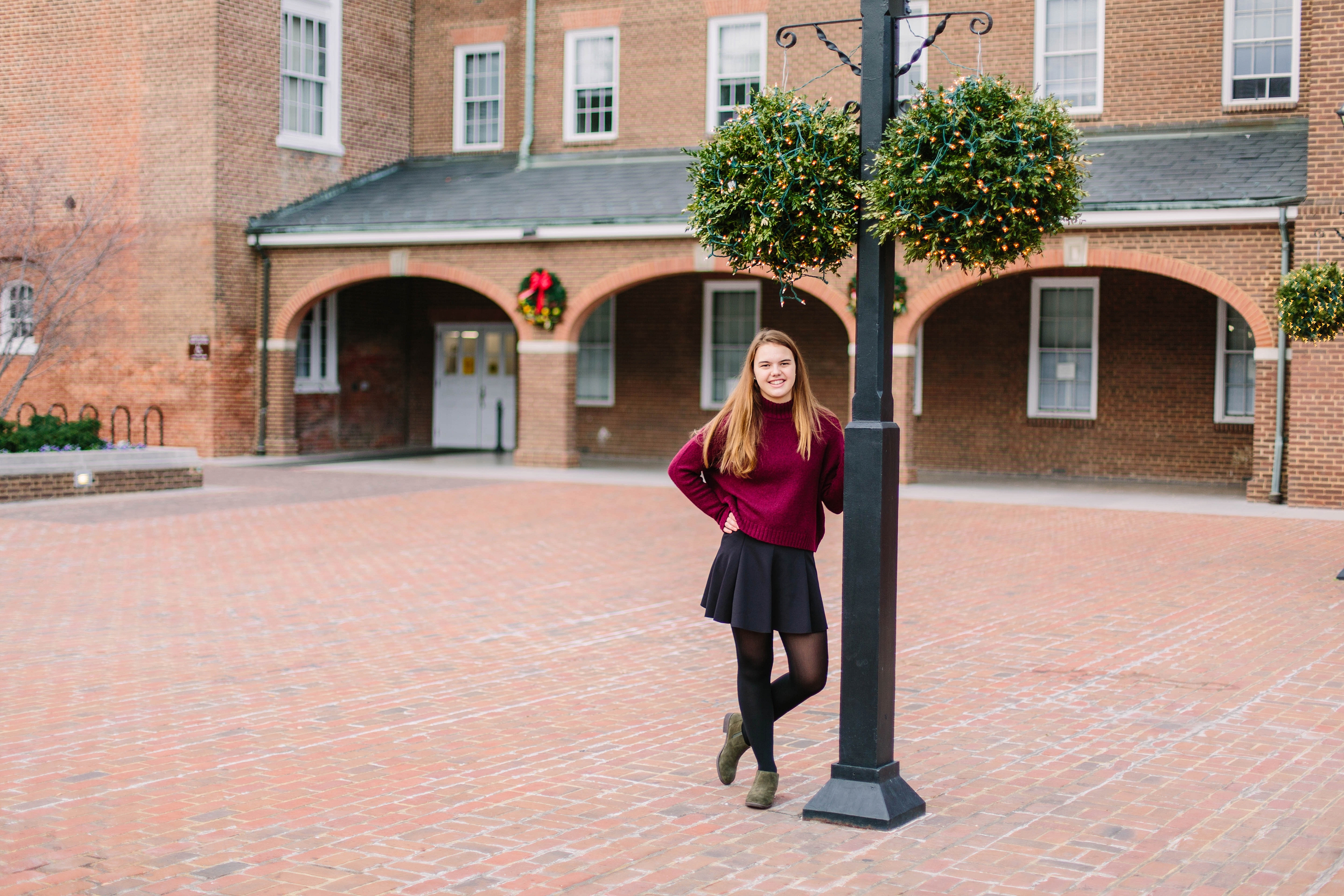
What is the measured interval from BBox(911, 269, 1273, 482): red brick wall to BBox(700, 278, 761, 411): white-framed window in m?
3.21

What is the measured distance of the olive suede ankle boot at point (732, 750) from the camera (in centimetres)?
534

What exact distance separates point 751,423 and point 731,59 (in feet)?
62.7

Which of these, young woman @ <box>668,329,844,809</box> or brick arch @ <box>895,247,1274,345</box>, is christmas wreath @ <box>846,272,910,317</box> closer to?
brick arch @ <box>895,247,1274,345</box>

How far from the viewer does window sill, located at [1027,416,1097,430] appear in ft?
68.3

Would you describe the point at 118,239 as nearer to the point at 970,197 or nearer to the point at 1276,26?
the point at 1276,26

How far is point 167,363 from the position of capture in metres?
22.6

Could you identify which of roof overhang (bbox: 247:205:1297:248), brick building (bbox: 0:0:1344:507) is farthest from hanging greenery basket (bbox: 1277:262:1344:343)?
roof overhang (bbox: 247:205:1297:248)

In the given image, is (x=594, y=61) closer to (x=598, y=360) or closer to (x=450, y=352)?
(x=598, y=360)

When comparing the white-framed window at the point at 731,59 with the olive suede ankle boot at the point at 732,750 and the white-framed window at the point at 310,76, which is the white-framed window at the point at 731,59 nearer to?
the white-framed window at the point at 310,76

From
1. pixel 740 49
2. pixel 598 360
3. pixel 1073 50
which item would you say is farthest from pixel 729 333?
pixel 1073 50

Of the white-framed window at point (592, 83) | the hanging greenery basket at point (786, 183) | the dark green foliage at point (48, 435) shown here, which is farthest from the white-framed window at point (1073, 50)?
the hanging greenery basket at point (786, 183)

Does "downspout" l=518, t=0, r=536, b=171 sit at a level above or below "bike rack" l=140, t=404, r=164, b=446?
above

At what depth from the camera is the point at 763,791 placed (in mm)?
5109

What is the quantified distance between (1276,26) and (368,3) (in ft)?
49.6
